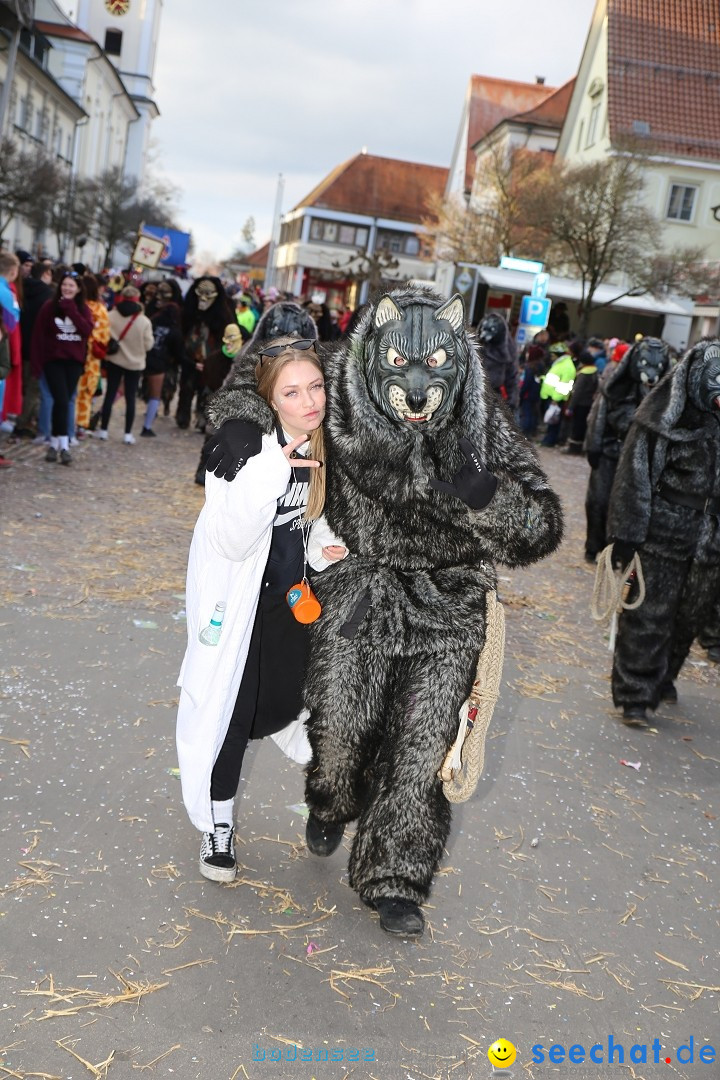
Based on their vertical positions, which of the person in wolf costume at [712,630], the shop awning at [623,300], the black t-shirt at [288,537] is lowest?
the person in wolf costume at [712,630]

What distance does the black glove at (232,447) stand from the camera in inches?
135

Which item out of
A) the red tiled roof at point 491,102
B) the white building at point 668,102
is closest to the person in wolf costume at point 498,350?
the white building at point 668,102

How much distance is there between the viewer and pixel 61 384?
1124 cm

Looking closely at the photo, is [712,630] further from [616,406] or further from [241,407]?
[241,407]

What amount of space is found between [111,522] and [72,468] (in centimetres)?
243

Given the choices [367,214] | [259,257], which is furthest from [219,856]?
[259,257]

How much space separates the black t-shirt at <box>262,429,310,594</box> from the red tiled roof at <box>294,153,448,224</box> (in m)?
83.0

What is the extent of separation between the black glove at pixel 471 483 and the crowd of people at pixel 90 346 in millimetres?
7191

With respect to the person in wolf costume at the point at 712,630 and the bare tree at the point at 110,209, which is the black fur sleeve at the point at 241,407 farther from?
the bare tree at the point at 110,209

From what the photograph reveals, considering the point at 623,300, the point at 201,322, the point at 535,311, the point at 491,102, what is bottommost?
the point at 201,322

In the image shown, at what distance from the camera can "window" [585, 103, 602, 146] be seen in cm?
4103

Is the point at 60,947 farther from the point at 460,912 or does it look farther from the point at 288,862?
the point at 460,912

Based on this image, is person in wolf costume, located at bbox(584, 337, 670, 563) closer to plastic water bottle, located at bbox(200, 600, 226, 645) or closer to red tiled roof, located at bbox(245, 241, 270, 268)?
plastic water bottle, located at bbox(200, 600, 226, 645)

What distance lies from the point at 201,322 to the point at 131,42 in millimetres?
81606
